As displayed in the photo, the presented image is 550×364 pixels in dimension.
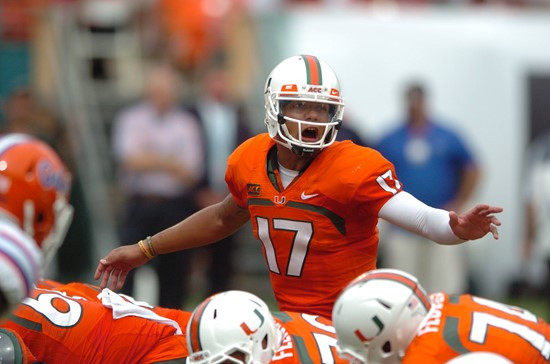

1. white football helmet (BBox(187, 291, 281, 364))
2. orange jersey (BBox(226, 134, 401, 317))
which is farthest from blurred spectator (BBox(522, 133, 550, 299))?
white football helmet (BBox(187, 291, 281, 364))

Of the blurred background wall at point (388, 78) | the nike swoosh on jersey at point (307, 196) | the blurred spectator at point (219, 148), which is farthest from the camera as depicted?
the blurred background wall at point (388, 78)

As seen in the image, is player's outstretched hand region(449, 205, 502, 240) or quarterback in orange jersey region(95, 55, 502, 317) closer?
player's outstretched hand region(449, 205, 502, 240)

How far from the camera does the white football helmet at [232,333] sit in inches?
167

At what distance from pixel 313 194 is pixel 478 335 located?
97cm

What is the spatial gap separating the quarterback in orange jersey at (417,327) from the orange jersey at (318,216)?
562 mm

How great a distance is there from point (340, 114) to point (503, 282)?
6931 mm

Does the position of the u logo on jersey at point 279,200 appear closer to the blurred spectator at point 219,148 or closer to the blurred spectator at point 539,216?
the blurred spectator at point 219,148

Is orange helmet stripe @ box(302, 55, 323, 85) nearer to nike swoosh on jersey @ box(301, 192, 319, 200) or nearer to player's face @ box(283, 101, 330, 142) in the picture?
player's face @ box(283, 101, 330, 142)

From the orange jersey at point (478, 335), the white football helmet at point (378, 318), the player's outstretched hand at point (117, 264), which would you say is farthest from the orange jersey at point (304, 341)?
the player's outstretched hand at point (117, 264)

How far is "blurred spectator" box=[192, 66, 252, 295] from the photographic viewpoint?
378 inches

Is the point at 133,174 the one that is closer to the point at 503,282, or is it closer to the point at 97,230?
the point at 97,230

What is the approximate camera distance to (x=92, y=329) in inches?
186

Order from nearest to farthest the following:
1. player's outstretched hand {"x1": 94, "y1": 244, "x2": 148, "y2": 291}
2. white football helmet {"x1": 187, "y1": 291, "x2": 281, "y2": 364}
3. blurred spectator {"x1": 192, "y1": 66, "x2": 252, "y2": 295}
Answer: white football helmet {"x1": 187, "y1": 291, "x2": 281, "y2": 364} → player's outstretched hand {"x1": 94, "y1": 244, "x2": 148, "y2": 291} → blurred spectator {"x1": 192, "y1": 66, "x2": 252, "y2": 295}

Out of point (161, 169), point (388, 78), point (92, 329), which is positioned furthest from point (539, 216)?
point (92, 329)
